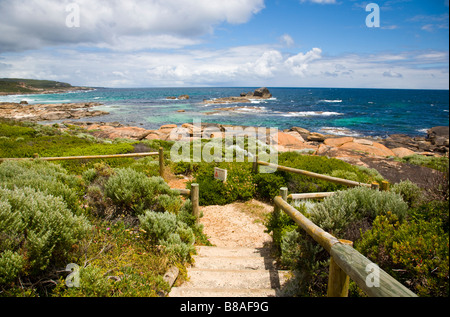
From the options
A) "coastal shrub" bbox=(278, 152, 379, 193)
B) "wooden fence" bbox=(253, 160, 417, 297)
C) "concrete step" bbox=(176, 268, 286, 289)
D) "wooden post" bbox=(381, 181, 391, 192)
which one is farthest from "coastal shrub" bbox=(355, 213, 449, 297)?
"coastal shrub" bbox=(278, 152, 379, 193)

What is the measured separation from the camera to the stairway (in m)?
3.68

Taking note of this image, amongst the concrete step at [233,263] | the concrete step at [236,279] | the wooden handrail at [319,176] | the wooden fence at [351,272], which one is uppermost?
the wooden fence at [351,272]

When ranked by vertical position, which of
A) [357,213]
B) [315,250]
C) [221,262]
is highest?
[357,213]

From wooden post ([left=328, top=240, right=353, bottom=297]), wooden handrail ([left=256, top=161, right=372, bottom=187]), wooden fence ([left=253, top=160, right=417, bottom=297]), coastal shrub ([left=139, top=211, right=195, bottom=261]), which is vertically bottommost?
coastal shrub ([left=139, top=211, right=195, bottom=261])

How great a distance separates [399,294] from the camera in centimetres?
202

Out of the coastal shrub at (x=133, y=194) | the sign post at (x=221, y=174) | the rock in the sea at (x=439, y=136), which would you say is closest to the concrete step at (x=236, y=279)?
the coastal shrub at (x=133, y=194)

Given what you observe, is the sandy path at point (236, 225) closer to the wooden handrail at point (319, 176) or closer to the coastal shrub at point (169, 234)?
the wooden handrail at point (319, 176)

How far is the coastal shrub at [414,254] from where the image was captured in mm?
2693

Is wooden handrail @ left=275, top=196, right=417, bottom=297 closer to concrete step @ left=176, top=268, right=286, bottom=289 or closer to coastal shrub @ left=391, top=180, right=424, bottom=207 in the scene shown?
concrete step @ left=176, top=268, right=286, bottom=289

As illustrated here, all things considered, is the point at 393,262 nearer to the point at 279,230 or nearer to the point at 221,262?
the point at 279,230

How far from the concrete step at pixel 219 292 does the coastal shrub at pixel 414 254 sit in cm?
145

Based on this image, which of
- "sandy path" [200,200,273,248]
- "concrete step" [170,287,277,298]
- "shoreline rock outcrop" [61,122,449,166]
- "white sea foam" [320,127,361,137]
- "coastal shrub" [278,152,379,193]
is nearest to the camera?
"concrete step" [170,287,277,298]
